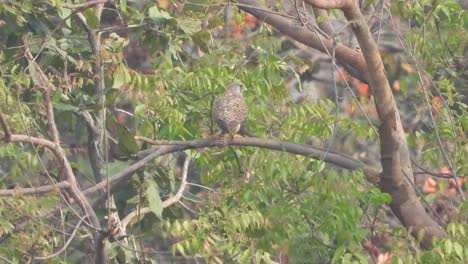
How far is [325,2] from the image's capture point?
579 centimetres

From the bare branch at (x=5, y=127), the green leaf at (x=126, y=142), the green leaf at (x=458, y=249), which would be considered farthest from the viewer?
the green leaf at (x=126, y=142)

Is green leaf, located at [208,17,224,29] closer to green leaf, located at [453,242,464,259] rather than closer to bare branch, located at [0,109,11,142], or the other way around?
bare branch, located at [0,109,11,142]

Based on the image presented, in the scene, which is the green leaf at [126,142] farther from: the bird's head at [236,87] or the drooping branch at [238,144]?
the bird's head at [236,87]

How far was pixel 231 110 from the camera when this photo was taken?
7.14 m

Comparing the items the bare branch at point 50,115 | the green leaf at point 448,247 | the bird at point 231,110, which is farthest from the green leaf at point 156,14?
the green leaf at point 448,247

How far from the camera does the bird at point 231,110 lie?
7176 millimetres

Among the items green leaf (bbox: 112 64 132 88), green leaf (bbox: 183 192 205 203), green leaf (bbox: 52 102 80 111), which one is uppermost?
green leaf (bbox: 112 64 132 88)

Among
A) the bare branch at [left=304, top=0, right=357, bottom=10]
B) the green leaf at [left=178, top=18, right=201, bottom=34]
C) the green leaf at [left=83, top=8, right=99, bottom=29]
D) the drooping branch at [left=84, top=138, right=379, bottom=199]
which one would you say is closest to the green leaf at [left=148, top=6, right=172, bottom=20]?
the green leaf at [left=178, top=18, right=201, bottom=34]

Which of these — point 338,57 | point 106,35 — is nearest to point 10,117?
point 106,35

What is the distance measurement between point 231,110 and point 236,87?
0.23 metres

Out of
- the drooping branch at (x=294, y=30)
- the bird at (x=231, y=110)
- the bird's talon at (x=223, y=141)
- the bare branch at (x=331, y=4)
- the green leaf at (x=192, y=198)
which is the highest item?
the bare branch at (x=331, y=4)

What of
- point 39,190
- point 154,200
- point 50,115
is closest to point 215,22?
point 154,200

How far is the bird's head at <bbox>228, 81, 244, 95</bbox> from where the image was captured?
726cm

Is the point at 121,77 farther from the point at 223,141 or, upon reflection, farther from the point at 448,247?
the point at 448,247
